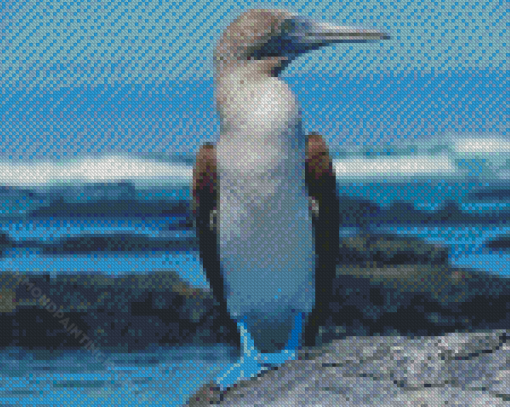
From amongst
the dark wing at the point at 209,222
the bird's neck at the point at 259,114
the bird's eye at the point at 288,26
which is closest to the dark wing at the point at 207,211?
the dark wing at the point at 209,222

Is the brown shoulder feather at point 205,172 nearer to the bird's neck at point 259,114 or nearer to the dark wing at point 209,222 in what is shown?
the dark wing at point 209,222

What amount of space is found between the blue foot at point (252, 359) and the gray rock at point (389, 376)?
0.38 ft

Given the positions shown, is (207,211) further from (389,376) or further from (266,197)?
(389,376)

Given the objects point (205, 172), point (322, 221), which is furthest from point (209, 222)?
point (322, 221)

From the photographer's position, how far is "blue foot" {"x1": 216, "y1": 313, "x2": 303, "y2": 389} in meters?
4.93

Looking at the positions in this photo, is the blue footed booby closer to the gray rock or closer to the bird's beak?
the bird's beak

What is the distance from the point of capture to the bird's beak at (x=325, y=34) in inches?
233

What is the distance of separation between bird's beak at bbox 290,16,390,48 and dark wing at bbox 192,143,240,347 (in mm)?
1045

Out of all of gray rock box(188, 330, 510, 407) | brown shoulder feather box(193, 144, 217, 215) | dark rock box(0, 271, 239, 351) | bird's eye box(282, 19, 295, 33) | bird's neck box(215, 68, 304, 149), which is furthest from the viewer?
dark rock box(0, 271, 239, 351)

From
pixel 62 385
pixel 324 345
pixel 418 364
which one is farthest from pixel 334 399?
pixel 62 385

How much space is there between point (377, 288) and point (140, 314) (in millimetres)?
4528

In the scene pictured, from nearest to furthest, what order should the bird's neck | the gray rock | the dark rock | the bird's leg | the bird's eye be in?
the gray rock, the bird's leg, the bird's neck, the bird's eye, the dark rock

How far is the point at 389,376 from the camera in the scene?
436cm

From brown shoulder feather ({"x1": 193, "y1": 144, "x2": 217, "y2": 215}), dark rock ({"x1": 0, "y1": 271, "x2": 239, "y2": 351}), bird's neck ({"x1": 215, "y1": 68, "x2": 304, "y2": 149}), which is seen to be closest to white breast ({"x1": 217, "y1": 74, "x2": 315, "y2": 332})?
bird's neck ({"x1": 215, "y1": 68, "x2": 304, "y2": 149})
